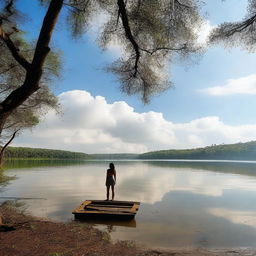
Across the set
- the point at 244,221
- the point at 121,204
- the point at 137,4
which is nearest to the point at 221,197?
the point at 244,221

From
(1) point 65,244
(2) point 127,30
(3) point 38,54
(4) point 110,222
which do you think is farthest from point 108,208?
(3) point 38,54

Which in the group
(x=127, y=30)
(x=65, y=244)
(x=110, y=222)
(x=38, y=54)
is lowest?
(x=110, y=222)

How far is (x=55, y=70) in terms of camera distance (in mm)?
13664

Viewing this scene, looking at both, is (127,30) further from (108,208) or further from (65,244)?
(108,208)

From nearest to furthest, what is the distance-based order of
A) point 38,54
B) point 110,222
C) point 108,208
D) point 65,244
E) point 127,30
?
1. point 38,54
2. point 65,244
3. point 127,30
4. point 110,222
5. point 108,208

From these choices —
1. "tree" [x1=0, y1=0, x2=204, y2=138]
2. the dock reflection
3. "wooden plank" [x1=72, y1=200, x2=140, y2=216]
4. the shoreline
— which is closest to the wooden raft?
"wooden plank" [x1=72, y1=200, x2=140, y2=216]

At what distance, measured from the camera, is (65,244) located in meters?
7.84

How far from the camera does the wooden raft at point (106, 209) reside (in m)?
12.8

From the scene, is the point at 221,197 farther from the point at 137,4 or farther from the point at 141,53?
the point at 137,4

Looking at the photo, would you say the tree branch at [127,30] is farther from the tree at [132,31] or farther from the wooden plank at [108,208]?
the wooden plank at [108,208]

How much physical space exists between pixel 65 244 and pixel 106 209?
21.7 ft

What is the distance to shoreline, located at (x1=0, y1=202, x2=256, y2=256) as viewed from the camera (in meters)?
7.00

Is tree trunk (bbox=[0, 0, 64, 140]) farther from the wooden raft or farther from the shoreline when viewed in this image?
the wooden raft

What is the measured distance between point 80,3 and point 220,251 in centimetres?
1015
